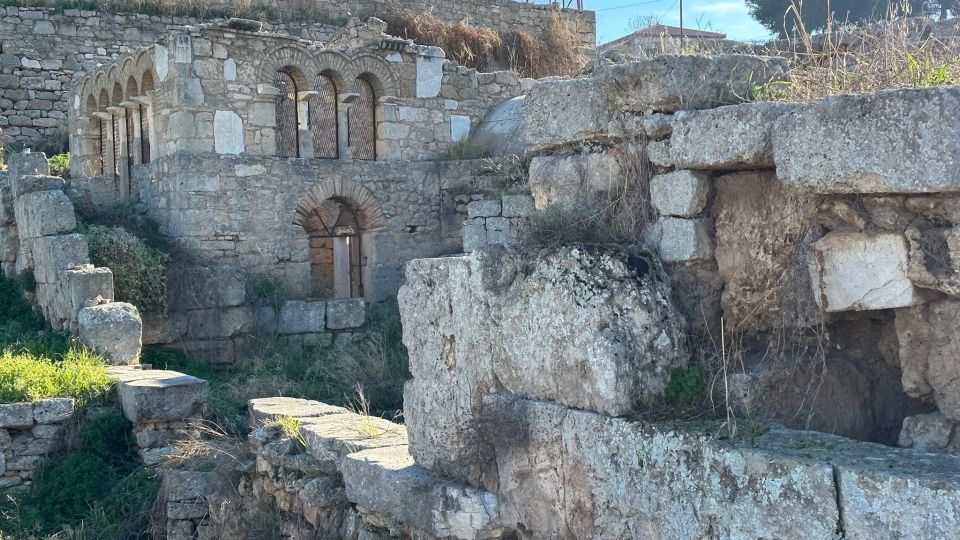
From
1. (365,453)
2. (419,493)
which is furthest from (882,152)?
(365,453)

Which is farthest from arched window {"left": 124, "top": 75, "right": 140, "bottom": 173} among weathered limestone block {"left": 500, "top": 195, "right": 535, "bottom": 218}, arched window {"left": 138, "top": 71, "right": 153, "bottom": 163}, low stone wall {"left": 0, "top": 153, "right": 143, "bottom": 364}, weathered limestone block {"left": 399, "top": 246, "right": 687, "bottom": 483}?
weathered limestone block {"left": 399, "top": 246, "right": 687, "bottom": 483}

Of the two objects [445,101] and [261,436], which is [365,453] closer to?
[261,436]

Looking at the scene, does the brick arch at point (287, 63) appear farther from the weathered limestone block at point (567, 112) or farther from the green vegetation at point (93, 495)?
the weathered limestone block at point (567, 112)

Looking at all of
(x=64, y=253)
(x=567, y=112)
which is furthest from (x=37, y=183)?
(x=567, y=112)

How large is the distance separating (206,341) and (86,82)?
19.2 feet

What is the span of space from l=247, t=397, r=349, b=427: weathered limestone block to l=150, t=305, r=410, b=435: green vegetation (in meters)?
1.03

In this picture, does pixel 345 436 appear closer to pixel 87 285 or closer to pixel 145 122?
pixel 87 285

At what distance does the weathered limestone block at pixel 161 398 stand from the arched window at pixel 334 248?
4.37 meters

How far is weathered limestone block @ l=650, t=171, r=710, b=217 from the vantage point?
167 inches

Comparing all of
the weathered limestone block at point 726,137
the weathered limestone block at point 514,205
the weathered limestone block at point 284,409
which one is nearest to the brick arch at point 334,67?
the weathered limestone block at point 514,205

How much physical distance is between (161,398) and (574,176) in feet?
16.6

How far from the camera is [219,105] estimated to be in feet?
39.6

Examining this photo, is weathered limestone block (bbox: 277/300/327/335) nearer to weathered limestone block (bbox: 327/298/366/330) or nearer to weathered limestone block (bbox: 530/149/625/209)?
weathered limestone block (bbox: 327/298/366/330)

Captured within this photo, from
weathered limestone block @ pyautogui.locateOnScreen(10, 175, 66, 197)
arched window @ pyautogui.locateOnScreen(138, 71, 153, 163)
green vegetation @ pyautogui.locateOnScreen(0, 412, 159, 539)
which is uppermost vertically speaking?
arched window @ pyautogui.locateOnScreen(138, 71, 153, 163)
